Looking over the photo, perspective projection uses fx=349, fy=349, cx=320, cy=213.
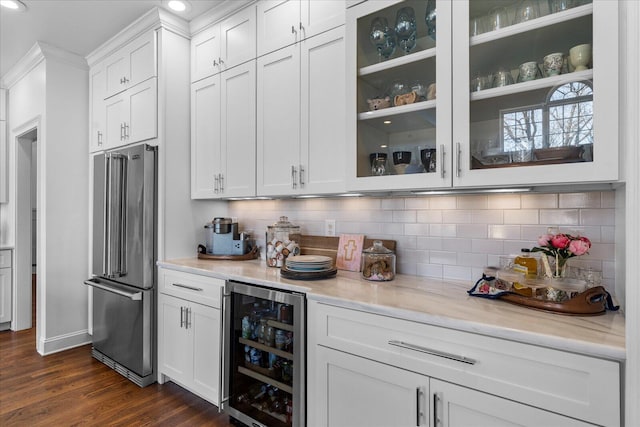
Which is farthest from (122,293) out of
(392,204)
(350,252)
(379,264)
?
(392,204)

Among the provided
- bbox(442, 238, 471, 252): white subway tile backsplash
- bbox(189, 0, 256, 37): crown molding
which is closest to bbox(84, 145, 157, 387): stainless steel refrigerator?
bbox(189, 0, 256, 37): crown molding

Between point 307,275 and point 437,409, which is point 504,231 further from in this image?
point 307,275

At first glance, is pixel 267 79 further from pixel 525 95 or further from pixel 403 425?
pixel 403 425

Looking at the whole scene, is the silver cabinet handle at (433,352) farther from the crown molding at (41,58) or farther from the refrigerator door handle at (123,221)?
the crown molding at (41,58)

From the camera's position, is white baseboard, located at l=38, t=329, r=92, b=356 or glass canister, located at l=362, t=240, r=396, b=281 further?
white baseboard, located at l=38, t=329, r=92, b=356

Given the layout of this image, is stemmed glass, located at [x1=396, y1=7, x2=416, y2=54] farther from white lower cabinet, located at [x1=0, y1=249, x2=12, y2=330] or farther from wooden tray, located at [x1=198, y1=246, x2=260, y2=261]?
white lower cabinet, located at [x1=0, y1=249, x2=12, y2=330]

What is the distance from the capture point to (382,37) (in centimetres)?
179

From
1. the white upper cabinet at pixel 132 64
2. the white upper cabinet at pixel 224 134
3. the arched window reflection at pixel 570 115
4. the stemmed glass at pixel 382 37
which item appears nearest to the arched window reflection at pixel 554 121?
the arched window reflection at pixel 570 115

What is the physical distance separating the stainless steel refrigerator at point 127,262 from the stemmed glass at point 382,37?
1786 mm

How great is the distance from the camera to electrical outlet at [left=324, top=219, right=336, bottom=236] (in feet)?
7.71

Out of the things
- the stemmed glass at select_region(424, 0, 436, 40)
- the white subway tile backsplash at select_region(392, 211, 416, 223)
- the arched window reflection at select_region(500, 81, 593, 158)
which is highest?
the stemmed glass at select_region(424, 0, 436, 40)

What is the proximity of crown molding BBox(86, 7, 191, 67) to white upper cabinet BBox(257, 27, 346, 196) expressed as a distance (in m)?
0.90

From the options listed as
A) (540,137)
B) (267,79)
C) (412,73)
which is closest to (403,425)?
(540,137)

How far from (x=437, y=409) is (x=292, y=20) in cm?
217
